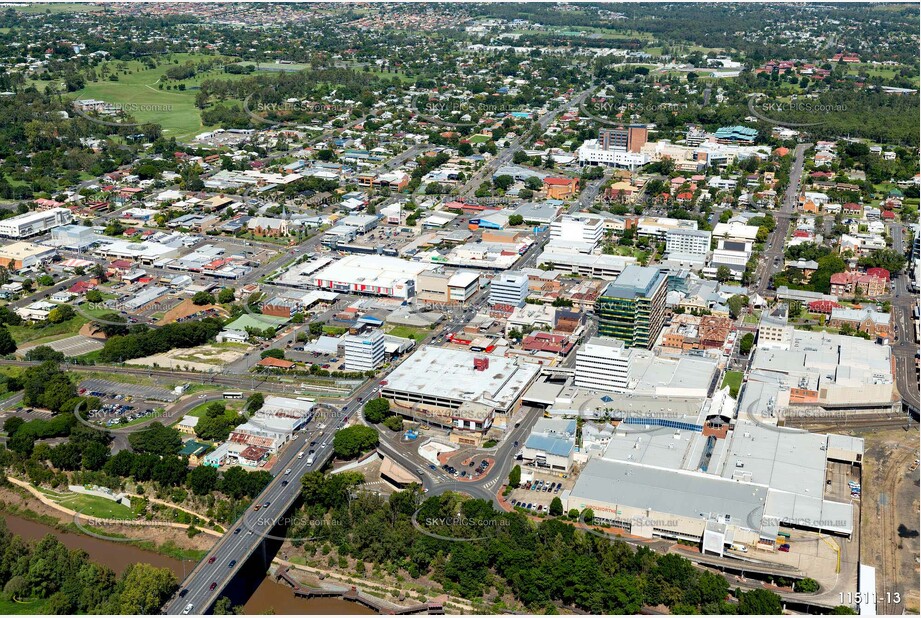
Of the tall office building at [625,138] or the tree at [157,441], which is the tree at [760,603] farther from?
the tall office building at [625,138]

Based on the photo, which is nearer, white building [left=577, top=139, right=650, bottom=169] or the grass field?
white building [left=577, top=139, right=650, bottom=169]

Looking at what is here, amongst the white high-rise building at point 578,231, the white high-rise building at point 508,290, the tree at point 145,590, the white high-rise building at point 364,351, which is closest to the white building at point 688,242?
the white high-rise building at point 578,231

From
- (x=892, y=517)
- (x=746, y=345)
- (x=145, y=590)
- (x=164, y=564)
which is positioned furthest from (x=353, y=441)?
(x=746, y=345)

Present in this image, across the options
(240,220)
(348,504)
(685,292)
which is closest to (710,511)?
(348,504)

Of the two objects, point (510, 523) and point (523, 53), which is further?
point (523, 53)

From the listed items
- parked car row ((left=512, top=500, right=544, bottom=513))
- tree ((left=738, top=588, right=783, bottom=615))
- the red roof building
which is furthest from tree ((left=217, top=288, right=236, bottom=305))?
tree ((left=738, top=588, right=783, bottom=615))

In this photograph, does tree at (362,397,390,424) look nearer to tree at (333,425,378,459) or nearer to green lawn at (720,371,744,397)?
tree at (333,425,378,459)

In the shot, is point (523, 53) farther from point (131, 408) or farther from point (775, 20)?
point (131, 408)
